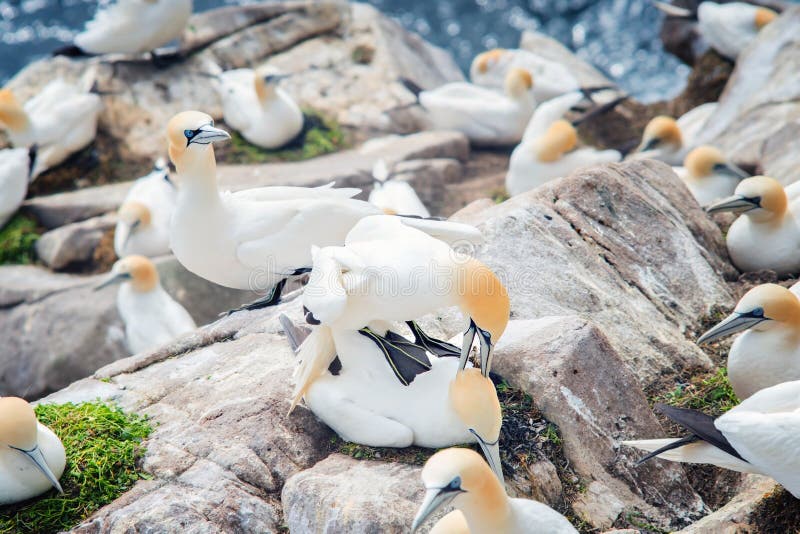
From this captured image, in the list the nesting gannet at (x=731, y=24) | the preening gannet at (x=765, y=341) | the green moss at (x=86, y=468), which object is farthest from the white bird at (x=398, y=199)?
the nesting gannet at (x=731, y=24)

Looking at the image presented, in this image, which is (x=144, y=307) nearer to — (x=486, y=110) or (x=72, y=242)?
(x=72, y=242)

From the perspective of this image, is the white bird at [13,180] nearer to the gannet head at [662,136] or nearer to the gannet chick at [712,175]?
the gannet head at [662,136]

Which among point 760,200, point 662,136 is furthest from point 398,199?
point 662,136

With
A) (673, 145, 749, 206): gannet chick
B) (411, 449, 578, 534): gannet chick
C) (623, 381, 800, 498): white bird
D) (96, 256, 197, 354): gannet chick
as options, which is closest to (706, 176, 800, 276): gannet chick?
(673, 145, 749, 206): gannet chick

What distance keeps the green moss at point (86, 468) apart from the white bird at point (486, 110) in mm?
6473

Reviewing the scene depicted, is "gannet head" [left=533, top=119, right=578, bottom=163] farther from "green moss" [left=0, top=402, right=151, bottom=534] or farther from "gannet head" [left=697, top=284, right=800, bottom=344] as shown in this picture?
"green moss" [left=0, top=402, right=151, bottom=534]

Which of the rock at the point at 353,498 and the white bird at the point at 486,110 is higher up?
the rock at the point at 353,498

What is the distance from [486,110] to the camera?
10.0 meters

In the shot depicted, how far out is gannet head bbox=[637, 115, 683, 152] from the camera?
839 cm

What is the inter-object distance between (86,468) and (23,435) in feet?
1.00

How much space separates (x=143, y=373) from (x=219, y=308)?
134 inches

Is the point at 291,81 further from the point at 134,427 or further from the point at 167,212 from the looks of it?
the point at 134,427

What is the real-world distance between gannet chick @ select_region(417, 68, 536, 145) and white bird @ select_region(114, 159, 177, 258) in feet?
10.0

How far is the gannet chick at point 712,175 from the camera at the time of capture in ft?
22.5
